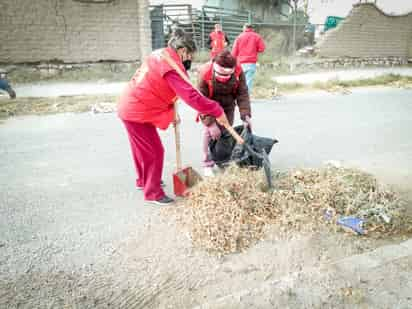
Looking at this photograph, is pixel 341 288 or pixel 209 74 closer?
pixel 341 288

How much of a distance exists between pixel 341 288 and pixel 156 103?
7.32ft

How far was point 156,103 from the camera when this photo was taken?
3199 mm

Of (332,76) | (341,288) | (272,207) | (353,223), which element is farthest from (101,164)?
(332,76)

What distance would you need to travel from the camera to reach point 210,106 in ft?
10.1

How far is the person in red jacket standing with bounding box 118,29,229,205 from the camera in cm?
296


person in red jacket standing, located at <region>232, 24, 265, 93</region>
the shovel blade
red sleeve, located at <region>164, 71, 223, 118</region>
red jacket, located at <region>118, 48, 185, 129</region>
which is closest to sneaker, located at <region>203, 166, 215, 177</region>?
the shovel blade

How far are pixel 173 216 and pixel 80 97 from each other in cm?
659

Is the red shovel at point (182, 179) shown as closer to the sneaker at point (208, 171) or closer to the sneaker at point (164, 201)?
the sneaker at point (164, 201)

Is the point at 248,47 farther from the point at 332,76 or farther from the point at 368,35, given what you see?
the point at 368,35

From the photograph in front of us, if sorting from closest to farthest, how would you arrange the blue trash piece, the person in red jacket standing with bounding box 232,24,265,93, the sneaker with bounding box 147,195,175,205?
the blue trash piece < the sneaker with bounding box 147,195,175,205 < the person in red jacket standing with bounding box 232,24,265,93

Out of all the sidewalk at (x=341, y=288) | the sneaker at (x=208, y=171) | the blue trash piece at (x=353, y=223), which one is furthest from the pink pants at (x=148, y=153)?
the blue trash piece at (x=353, y=223)

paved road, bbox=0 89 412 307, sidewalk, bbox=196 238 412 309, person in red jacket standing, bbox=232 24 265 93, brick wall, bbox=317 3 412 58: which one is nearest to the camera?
sidewalk, bbox=196 238 412 309

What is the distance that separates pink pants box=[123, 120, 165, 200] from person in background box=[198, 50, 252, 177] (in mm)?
613

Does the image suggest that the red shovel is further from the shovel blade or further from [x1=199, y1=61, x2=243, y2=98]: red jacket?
[x1=199, y1=61, x2=243, y2=98]: red jacket
